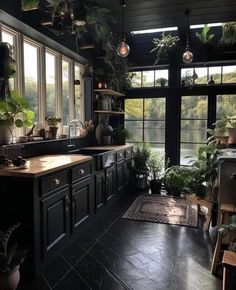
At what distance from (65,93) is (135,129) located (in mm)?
1829

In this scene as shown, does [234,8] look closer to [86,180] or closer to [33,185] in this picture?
[86,180]

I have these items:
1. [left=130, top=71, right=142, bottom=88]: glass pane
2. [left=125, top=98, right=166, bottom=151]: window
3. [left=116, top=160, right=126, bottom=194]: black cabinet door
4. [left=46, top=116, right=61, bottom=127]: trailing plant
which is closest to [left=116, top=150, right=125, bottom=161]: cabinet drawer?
Answer: [left=116, top=160, right=126, bottom=194]: black cabinet door

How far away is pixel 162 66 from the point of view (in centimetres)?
505

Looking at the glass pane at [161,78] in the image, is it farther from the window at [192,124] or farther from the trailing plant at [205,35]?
the trailing plant at [205,35]

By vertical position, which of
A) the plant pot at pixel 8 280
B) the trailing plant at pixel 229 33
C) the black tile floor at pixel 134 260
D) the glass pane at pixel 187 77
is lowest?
the black tile floor at pixel 134 260

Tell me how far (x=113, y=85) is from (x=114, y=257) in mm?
3138

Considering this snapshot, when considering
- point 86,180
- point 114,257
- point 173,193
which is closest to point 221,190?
point 114,257

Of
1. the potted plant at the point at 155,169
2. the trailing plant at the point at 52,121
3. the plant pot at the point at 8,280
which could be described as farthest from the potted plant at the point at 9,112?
the potted plant at the point at 155,169

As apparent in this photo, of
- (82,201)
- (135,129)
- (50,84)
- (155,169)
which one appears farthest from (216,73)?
(82,201)

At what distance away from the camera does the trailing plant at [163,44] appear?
4687mm

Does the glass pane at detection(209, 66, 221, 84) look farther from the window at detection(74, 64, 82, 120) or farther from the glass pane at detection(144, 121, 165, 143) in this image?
the window at detection(74, 64, 82, 120)

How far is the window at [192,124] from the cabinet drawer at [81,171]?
2.34 meters

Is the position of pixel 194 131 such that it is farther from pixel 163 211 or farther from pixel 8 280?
pixel 8 280

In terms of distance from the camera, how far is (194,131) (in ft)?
16.3
